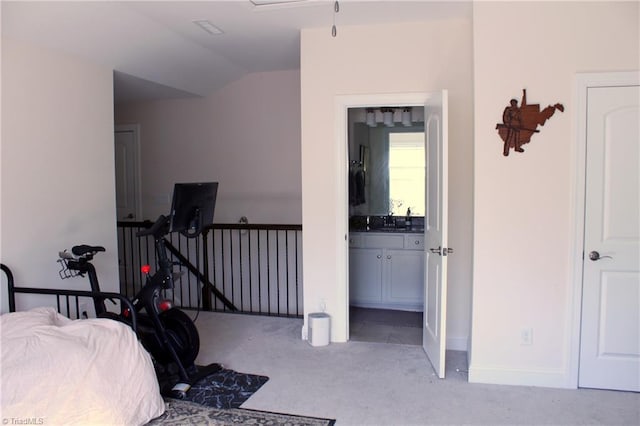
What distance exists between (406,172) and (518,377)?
115 inches

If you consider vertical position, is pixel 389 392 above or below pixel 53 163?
below

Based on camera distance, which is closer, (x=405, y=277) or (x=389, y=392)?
(x=389, y=392)

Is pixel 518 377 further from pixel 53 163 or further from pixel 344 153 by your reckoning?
pixel 53 163

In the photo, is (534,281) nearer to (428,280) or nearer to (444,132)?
(428,280)

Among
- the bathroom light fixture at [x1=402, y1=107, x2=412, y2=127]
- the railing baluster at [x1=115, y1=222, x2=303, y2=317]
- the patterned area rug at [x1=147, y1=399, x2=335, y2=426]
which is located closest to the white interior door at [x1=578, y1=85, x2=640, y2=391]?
the patterned area rug at [x1=147, y1=399, x2=335, y2=426]

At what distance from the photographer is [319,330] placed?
409cm

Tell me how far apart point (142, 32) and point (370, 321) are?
334 centimetres

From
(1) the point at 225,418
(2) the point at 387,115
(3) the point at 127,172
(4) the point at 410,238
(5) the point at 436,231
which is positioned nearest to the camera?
(1) the point at 225,418

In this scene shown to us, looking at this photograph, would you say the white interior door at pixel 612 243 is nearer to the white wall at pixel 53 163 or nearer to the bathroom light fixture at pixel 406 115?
the bathroom light fixture at pixel 406 115

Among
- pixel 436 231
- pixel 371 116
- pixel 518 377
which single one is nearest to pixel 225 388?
pixel 436 231

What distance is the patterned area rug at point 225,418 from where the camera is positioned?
282cm

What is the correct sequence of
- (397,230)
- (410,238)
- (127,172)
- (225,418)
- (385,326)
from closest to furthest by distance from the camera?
1. (225,418)
2. (385,326)
3. (410,238)
4. (397,230)
5. (127,172)

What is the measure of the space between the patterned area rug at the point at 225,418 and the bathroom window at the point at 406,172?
3340 millimetres

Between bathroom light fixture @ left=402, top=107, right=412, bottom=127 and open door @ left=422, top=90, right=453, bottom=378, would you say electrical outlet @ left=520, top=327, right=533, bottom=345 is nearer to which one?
open door @ left=422, top=90, right=453, bottom=378
